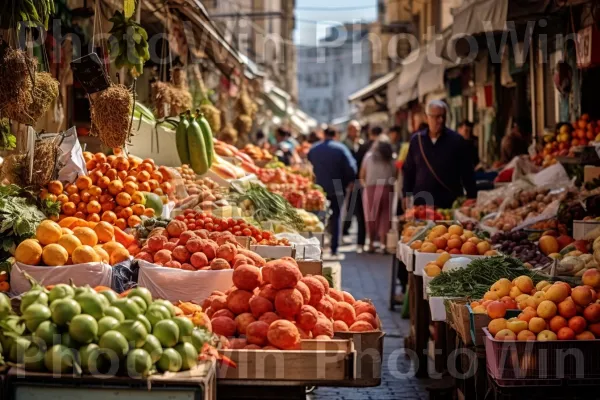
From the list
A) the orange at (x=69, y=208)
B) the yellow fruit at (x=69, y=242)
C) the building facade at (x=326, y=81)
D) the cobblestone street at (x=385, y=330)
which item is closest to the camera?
the yellow fruit at (x=69, y=242)

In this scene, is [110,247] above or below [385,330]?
above

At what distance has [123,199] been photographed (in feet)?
23.6

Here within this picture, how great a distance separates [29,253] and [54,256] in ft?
0.48

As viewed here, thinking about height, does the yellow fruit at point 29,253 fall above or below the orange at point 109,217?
below

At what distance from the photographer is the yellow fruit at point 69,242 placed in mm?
5898

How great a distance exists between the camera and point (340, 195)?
1709 centimetres

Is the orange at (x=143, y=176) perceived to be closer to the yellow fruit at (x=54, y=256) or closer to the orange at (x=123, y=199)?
the orange at (x=123, y=199)

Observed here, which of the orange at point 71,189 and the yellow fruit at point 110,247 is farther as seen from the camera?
the orange at point 71,189

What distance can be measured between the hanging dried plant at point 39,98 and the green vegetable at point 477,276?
2870mm

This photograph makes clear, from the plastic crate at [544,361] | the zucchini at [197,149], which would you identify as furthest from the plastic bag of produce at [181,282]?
the zucchini at [197,149]

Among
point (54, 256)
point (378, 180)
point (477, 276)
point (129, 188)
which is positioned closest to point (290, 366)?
point (54, 256)

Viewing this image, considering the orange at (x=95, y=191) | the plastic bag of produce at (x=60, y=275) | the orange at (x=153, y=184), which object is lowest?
the plastic bag of produce at (x=60, y=275)

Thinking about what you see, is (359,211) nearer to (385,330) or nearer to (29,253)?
(385,330)

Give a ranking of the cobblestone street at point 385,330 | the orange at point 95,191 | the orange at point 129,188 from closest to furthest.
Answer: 1. the orange at point 95,191
2. the orange at point 129,188
3. the cobblestone street at point 385,330
